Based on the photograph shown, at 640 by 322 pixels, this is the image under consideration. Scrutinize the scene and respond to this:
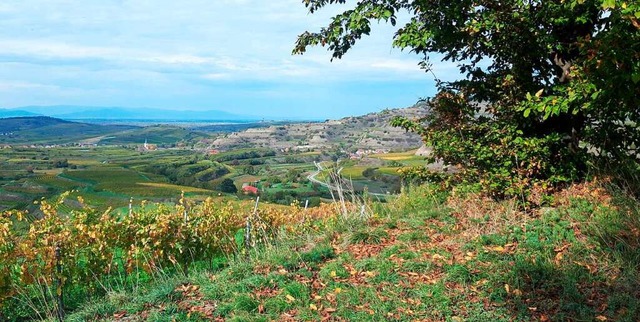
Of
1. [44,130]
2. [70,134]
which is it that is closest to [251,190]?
[70,134]

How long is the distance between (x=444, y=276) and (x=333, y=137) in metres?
Answer: 82.8

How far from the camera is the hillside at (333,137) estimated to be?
62344mm

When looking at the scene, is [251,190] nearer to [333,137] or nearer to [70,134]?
[333,137]

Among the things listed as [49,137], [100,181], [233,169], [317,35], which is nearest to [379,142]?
[233,169]

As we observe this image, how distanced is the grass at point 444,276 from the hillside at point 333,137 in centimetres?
4940

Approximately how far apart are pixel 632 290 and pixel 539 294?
0.83 meters

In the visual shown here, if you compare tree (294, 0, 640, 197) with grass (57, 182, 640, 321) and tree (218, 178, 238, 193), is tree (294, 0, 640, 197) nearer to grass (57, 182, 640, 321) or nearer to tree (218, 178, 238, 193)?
grass (57, 182, 640, 321)

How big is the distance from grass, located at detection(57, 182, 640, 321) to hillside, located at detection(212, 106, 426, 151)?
49.4 metres

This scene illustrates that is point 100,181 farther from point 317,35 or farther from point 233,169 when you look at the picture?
point 317,35

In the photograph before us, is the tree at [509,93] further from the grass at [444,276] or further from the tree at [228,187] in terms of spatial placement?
the tree at [228,187]

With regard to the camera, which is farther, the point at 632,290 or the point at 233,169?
the point at 233,169

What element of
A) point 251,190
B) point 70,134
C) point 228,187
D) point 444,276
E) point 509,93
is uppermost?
point 509,93

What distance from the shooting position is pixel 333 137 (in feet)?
288

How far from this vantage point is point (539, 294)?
466cm
